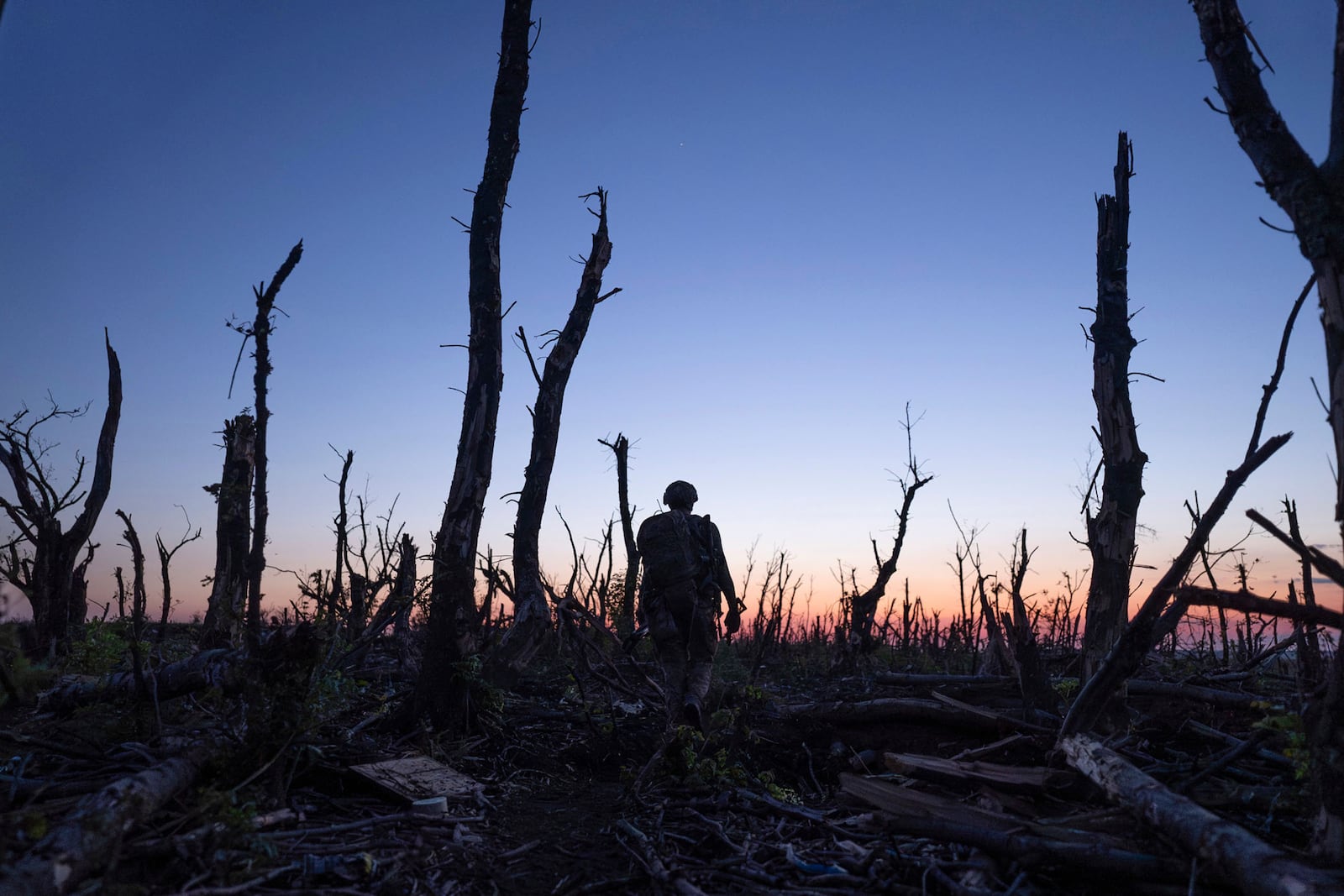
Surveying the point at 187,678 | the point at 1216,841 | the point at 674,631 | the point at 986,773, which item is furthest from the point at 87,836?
the point at 986,773

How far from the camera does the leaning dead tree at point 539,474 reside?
436 inches

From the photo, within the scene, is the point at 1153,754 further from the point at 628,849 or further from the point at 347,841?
the point at 347,841

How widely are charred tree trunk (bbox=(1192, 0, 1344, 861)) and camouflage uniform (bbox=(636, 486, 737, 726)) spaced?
4.86m

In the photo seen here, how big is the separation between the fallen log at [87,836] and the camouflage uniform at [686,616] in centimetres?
436

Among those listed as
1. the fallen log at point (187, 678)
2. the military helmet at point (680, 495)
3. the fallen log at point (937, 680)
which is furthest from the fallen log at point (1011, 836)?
the fallen log at point (937, 680)

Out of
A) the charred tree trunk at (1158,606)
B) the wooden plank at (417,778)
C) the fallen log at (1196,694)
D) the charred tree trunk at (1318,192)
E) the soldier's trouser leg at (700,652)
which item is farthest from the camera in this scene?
the soldier's trouser leg at (700,652)

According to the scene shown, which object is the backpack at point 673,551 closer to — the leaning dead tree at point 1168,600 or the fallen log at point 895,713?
the fallen log at point 895,713

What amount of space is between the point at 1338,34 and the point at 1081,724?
445 cm

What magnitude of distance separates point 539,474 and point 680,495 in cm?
572

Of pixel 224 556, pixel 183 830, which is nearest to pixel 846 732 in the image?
pixel 183 830

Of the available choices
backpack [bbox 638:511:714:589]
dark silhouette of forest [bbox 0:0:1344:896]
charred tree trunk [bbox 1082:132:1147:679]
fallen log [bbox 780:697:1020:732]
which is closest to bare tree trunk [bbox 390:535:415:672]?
dark silhouette of forest [bbox 0:0:1344:896]

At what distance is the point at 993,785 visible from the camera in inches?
221

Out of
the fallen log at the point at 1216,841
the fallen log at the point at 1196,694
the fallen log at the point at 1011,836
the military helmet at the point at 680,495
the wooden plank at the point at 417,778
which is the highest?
the military helmet at the point at 680,495

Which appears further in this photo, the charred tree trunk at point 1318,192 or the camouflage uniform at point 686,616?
the camouflage uniform at point 686,616
